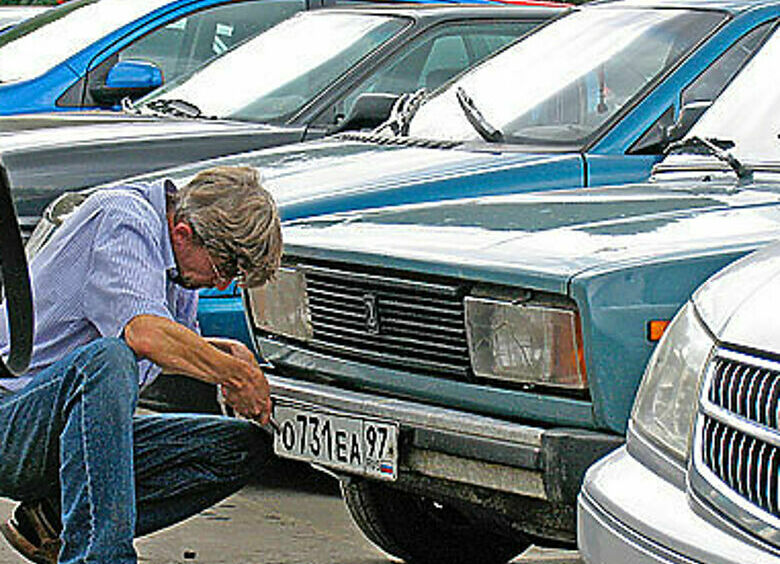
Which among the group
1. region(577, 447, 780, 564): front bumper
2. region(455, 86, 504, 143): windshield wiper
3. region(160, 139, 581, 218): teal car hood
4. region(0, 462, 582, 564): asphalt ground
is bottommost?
region(0, 462, 582, 564): asphalt ground

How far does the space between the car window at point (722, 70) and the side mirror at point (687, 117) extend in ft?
0.82

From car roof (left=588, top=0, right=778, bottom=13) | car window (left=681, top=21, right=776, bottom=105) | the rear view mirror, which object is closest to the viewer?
the rear view mirror

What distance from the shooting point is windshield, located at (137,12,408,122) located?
300 inches

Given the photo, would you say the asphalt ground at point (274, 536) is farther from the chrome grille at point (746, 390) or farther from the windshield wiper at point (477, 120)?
the chrome grille at point (746, 390)

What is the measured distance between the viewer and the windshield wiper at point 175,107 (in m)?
7.88

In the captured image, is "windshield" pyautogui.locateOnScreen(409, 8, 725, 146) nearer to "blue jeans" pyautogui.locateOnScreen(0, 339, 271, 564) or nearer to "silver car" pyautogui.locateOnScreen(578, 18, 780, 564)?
"blue jeans" pyautogui.locateOnScreen(0, 339, 271, 564)

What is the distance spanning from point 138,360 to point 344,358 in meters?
0.57

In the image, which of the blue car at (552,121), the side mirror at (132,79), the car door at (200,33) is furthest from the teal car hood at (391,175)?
the car door at (200,33)

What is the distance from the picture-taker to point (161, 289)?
4109 millimetres

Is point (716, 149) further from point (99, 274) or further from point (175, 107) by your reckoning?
point (175, 107)

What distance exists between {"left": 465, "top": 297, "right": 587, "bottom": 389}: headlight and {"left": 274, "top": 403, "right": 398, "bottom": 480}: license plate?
280 mm

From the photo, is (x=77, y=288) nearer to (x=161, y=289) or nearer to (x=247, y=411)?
(x=161, y=289)

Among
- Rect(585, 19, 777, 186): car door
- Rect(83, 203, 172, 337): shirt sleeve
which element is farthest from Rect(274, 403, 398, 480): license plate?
Rect(585, 19, 777, 186): car door

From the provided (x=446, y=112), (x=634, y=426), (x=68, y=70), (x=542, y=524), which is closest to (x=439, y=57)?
(x=446, y=112)
